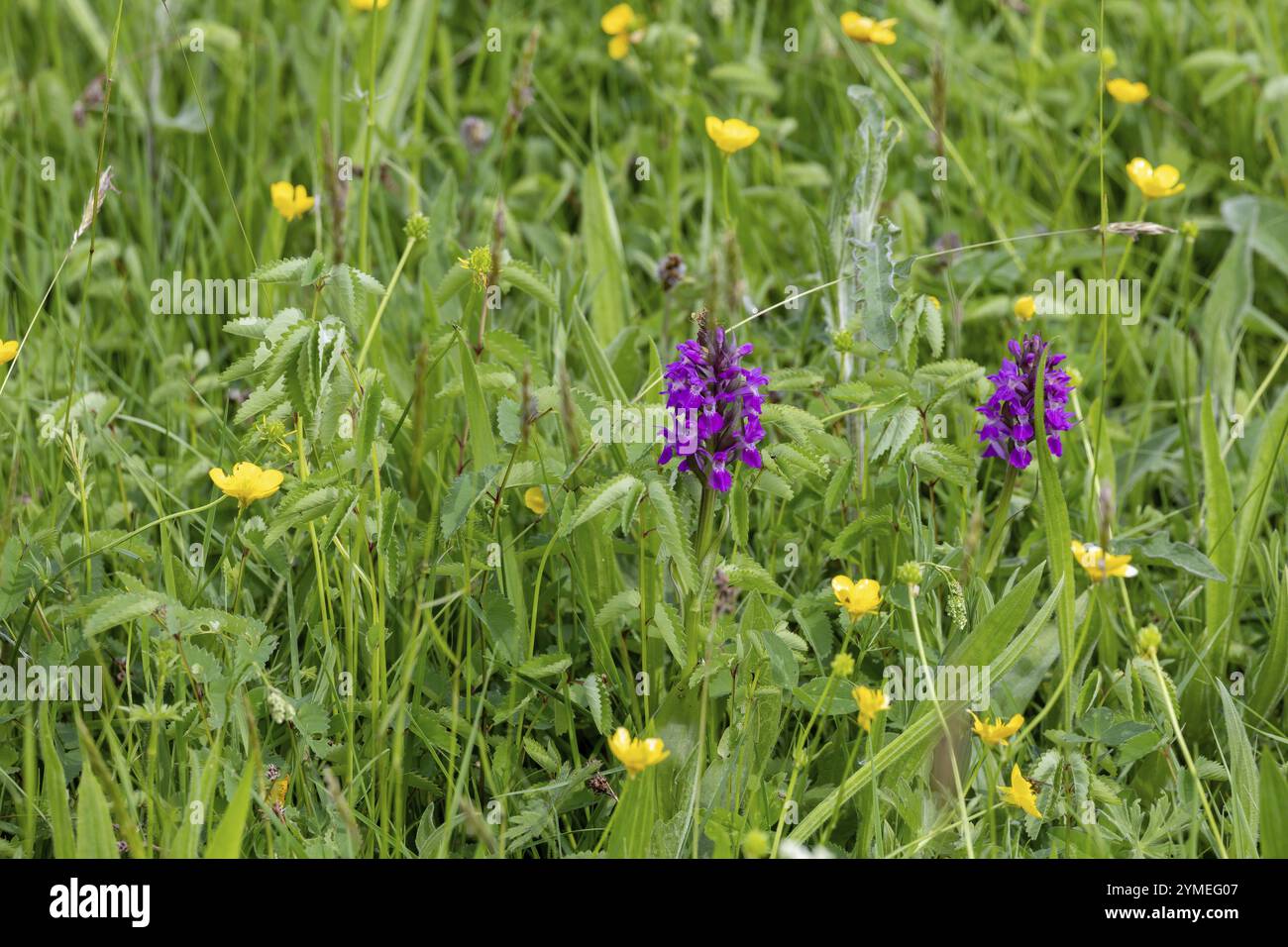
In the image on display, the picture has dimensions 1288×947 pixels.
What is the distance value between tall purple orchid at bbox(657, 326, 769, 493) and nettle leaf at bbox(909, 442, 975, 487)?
1.05ft

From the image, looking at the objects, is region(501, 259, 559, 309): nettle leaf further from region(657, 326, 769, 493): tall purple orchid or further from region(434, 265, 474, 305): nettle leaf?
region(657, 326, 769, 493): tall purple orchid

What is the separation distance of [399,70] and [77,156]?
2.67ft

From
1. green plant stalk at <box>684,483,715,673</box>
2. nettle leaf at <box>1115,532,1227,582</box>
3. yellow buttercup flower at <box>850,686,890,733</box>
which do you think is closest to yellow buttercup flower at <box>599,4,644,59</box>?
green plant stalk at <box>684,483,715,673</box>

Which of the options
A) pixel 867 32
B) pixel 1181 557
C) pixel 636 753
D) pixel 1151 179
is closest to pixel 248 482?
pixel 636 753

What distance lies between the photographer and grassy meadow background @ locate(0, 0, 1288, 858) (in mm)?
1833

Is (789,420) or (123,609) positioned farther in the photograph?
(789,420)

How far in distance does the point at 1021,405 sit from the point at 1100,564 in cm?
36

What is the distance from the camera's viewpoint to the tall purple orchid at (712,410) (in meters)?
1.84

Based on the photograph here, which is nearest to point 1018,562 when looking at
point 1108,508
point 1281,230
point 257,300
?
point 1108,508

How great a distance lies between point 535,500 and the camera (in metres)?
2.19

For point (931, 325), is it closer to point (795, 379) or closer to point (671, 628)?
point (795, 379)

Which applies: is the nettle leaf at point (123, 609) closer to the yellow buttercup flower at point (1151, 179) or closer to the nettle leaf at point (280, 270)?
the nettle leaf at point (280, 270)

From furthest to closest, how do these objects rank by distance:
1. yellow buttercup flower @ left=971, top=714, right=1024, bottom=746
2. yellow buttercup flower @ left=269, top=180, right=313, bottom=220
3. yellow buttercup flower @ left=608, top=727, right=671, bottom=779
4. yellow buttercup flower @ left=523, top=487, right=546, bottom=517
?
yellow buttercup flower @ left=269, top=180, right=313, bottom=220, yellow buttercup flower @ left=523, top=487, right=546, bottom=517, yellow buttercup flower @ left=971, top=714, right=1024, bottom=746, yellow buttercup flower @ left=608, top=727, right=671, bottom=779

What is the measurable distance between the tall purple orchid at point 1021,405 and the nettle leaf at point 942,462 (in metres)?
0.07
